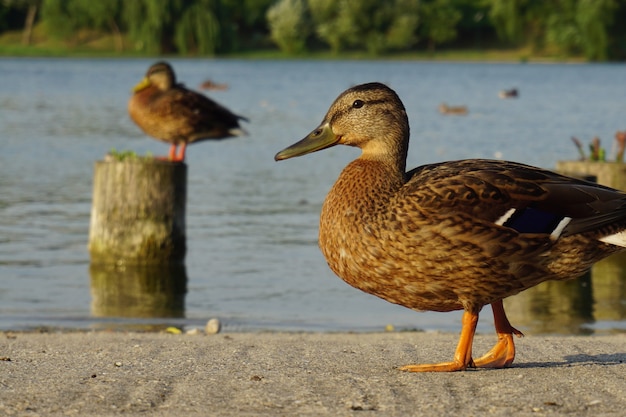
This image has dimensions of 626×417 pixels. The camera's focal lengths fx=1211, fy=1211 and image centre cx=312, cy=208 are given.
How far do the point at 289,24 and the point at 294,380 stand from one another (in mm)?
75319

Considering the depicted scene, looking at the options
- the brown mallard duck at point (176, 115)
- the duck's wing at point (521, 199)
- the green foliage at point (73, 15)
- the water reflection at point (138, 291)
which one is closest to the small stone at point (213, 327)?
the water reflection at point (138, 291)

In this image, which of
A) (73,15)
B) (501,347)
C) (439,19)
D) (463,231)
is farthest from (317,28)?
(463,231)

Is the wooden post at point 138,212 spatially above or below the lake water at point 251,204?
above

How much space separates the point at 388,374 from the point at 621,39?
71.8 m

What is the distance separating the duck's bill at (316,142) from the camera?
5.74 metres

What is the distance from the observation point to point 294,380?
536 centimetres

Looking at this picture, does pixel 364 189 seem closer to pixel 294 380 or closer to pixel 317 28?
pixel 294 380

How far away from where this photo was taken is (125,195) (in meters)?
10.5

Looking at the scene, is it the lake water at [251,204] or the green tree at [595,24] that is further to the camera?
the green tree at [595,24]

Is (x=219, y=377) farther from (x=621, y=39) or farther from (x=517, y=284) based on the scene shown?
(x=621, y=39)

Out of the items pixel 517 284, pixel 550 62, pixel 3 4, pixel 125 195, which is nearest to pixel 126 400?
pixel 517 284

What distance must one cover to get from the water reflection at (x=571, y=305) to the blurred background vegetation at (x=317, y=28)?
56.0 metres

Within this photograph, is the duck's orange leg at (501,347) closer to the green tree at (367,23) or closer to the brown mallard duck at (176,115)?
the brown mallard duck at (176,115)

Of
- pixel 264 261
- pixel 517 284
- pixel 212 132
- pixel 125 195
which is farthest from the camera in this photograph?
pixel 212 132
